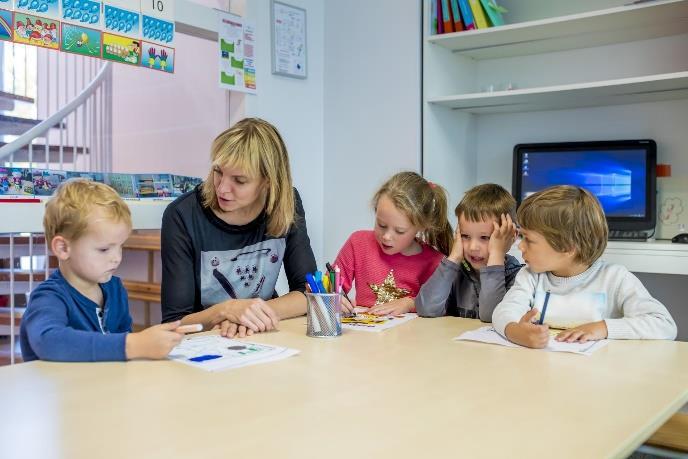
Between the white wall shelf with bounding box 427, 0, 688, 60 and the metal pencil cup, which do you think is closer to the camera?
the metal pencil cup

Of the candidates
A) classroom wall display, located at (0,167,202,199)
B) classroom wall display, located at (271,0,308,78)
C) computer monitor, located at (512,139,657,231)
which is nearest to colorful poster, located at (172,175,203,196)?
classroom wall display, located at (0,167,202,199)

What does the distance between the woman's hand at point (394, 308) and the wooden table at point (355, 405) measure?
43cm

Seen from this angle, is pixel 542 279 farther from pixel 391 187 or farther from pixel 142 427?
pixel 142 427

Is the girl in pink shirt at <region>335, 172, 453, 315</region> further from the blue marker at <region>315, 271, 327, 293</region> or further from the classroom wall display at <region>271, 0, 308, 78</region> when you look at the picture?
the classroom wall display at <region>271, 0, 308, 78</region>

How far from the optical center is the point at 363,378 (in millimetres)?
1068

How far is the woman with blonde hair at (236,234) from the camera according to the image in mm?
1661

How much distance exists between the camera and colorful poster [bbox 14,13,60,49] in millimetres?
2018

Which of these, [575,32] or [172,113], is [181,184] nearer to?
[172,113]

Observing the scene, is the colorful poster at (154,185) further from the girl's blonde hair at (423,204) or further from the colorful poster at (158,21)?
the girl's blonde hair at (423,204)

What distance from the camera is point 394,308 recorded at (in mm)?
1760

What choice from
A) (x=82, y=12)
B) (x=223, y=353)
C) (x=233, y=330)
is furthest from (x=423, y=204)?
(x=82, y=12)

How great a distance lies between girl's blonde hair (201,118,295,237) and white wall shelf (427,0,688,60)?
4.43ft

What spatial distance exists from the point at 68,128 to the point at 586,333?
5.55ft

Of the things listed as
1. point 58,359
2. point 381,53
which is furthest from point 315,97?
point 58,359
